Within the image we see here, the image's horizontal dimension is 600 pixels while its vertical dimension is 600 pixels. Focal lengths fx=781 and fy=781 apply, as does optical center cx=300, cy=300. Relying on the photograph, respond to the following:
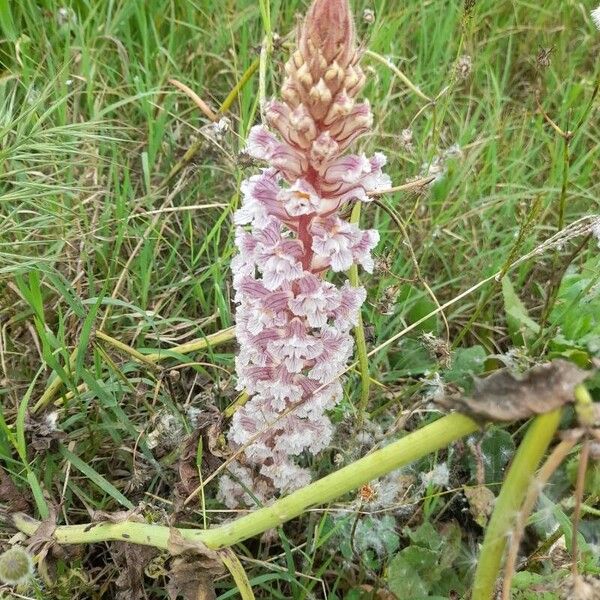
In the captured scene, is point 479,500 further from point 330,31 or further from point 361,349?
point 330,31

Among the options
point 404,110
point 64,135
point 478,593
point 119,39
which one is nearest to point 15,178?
point 64,135

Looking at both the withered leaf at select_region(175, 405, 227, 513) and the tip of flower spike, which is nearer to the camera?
the tip of flower spike

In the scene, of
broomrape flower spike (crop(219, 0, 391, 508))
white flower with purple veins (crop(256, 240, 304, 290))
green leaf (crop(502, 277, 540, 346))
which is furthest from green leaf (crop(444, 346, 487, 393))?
white flower with purple veins (crop(256, 240, 304, 290))

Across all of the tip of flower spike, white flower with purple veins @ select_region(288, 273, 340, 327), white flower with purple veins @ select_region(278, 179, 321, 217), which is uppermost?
the tip of flower spike

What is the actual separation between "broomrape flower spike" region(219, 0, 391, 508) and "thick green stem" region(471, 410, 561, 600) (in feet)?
1.87

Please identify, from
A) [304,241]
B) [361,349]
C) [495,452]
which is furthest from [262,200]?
[495,452]

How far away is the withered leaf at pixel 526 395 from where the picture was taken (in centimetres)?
113

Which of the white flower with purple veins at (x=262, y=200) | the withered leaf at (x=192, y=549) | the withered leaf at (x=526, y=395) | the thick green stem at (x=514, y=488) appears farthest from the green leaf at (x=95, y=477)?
the withered leaf at (x=526, y=395)

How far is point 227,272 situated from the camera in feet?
8.79

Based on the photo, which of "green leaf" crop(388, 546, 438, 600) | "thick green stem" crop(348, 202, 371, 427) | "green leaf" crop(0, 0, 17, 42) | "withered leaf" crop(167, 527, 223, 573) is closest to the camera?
"withered leaf" crop(167, 527, 223, 573)

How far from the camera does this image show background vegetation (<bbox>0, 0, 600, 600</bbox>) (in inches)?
82.6

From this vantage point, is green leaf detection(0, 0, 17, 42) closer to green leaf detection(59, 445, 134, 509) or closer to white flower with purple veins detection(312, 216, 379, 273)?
green leaf detection(59, 445, 134, 509)

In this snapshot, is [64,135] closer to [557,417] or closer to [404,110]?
[404,110]

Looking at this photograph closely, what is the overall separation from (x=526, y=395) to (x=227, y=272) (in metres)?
1.67
